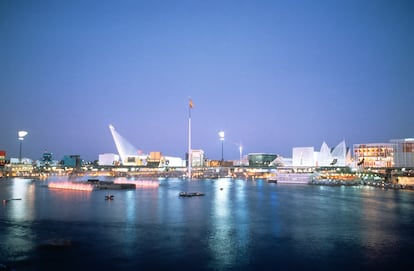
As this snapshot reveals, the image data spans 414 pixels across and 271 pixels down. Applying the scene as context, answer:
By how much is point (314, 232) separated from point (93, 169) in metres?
107

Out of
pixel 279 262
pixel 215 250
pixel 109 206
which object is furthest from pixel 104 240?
pixel 109 206

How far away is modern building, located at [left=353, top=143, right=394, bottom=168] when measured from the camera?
9306 cm

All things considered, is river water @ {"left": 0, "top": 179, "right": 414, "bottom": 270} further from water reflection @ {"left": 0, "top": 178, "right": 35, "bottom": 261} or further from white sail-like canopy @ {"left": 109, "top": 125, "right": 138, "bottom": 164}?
white sail-like canopy @ {"left": 109, "top": 125, "right": 138, "bottom": 164}

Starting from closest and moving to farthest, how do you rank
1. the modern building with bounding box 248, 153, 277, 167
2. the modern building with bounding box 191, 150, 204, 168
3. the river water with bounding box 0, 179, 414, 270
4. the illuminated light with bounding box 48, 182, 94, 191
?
the river water with bounding box 0, 179, 414, 270 → the illuminated light with bounding box 48, 182, 94, 191 → the modern building with bounding box 191, 150, 204, 168 → the modern building with bounding box 248, 153, 277, 167

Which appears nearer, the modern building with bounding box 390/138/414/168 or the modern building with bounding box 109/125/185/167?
the modern building with bounding box 390/138/414/168

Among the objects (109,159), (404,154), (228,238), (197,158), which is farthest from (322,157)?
(228,238)

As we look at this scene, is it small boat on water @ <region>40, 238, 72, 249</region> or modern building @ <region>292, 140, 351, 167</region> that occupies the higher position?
modern building @ <region>292, 140, 351, 167</region>

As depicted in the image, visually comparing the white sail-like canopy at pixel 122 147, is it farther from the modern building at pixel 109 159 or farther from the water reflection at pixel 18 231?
the water reflection at pixel 18 231

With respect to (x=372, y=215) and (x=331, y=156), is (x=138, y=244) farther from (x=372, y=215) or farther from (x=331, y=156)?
(x=331, y=156)

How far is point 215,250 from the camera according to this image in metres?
14.2

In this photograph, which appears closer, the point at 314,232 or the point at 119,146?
the point at 314,232

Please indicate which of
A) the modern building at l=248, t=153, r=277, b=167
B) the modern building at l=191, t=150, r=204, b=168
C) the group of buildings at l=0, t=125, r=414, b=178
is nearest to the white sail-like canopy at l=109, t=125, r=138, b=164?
the group of buildings at l=0, t=125, r=414, b=178

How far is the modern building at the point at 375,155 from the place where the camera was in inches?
3664

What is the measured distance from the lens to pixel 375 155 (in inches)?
3873
